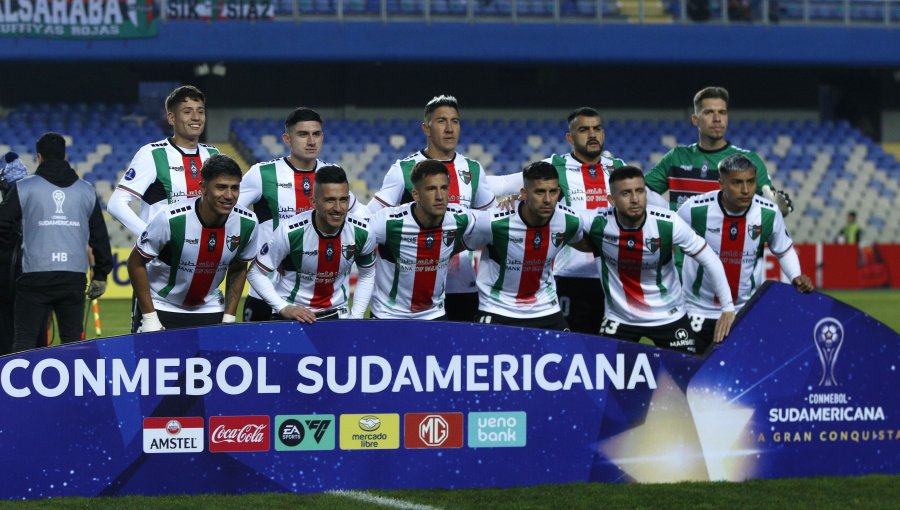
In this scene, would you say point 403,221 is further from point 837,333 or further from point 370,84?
point 370,84

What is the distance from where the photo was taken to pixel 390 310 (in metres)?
6.75

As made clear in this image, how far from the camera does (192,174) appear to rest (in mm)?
7164

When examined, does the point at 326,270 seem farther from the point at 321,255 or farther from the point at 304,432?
the point at 304,432

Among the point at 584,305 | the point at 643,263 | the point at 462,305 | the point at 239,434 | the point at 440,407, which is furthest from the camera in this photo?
the point at 584,305

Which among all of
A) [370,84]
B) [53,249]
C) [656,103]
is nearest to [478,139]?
[370,84]

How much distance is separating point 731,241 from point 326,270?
2.37 meters

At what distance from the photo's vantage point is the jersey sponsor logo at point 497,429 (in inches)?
233

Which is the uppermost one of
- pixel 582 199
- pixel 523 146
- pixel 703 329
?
pixel 582 199

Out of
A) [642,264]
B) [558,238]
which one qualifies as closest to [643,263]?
[642,264]

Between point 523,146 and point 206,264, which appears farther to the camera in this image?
point 523,146

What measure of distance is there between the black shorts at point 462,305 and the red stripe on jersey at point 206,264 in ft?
5.01

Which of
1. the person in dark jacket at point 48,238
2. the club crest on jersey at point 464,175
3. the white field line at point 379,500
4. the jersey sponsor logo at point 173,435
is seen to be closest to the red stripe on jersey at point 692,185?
the club crest on jersey at point 464,175

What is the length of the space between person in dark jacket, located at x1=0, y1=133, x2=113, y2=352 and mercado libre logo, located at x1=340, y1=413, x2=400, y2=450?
105 inches

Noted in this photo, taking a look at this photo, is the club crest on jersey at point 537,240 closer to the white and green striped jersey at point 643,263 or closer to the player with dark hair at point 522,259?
the player with dark hair at point 522,259
